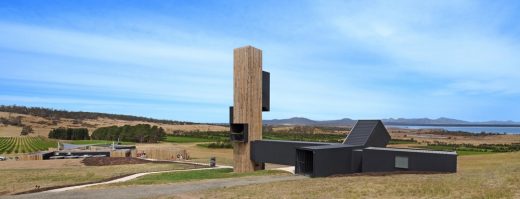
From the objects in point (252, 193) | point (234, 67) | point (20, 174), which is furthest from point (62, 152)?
point (252, 193)

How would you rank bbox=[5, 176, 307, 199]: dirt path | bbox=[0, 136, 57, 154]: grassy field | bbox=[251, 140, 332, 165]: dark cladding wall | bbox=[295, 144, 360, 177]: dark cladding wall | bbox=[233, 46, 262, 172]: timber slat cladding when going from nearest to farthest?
bbox=[5, 176, 307, 199]: dirt path → bbox=[295, 144, 360, 177]: dark cladding wall → bbox=[251, 140, 332, 165]: dark cladding wall → bbox=[233, 46, 262, 172]: timber slat cladding → bbox=[0, 136, 57, 154]: grassy field

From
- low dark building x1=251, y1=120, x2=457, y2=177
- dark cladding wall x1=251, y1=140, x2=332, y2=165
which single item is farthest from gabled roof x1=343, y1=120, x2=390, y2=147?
dark cladding wall x1=251, y1=140, x2=332, y2=165

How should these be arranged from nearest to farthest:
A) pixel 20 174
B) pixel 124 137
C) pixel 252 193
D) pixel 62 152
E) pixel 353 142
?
pixel 252 193 < pixel 353 142 < pixel 20 174 < pixel 62 152 < pixel 124 137

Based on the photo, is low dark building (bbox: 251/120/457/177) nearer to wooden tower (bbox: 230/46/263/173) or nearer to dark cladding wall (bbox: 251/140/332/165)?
dark cladding wall (bbox: 251/140/332/165)

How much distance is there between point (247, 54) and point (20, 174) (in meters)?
20.9

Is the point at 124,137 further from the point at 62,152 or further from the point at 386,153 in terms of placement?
the point at 386,153

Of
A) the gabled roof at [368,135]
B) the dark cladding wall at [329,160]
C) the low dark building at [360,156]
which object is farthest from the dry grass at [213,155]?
the dark cladding wall at [329,160]

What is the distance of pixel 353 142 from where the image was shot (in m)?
31.2

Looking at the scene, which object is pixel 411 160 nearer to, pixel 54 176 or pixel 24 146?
pixel 54 176

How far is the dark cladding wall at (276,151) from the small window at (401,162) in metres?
6.54

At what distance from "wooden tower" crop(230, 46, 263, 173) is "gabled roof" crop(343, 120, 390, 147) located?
741 centimetres

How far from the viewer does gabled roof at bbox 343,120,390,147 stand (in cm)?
3119

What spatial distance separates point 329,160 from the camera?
27.8 m

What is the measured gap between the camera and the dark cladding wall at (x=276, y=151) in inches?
1282
